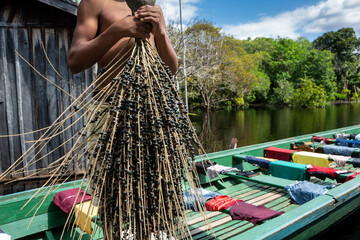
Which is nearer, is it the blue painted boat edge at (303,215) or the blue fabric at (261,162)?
the blue painted boat edge at (303,215)

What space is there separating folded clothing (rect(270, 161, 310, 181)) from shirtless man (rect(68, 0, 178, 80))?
3.28 metres

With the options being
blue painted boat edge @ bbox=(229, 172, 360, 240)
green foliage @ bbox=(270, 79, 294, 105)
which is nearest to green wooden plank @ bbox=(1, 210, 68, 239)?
blue painted boat edge @ bbox=(229, 172, 360, 240)

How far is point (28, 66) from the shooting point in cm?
537

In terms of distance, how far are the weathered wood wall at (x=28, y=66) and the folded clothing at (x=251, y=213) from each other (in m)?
4.04

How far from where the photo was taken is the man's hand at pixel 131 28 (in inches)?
55.3

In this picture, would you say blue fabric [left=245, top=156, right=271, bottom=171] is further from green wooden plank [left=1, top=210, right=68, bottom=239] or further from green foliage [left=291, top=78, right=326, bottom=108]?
green foliage [left=291, top=78, right=326, bottom=108]

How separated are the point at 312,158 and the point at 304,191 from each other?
51.2 inches

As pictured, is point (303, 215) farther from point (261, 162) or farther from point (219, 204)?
point (261, 162)

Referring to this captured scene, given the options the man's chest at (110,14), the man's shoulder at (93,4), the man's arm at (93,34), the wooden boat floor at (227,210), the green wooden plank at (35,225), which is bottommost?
the wooden boat floor at (227,210)

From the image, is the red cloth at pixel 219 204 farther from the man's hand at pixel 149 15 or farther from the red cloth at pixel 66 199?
the man's hand at pixel 149 15

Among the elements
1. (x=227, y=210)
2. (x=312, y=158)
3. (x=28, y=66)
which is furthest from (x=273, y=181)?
(x=28, y=66)

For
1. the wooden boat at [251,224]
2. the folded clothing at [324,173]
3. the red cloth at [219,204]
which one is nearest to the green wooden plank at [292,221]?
the wooden boat at [251,224]

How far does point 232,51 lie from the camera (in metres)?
28.4

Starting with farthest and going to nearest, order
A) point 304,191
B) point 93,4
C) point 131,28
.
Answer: point 304,191
point 93,4
point 131,28
